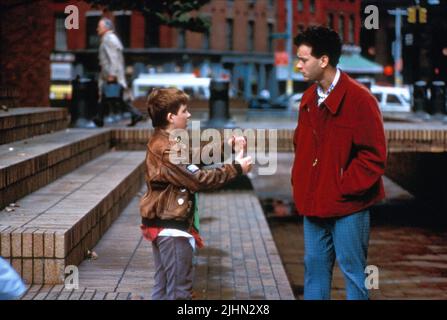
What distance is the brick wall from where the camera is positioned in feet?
56.9

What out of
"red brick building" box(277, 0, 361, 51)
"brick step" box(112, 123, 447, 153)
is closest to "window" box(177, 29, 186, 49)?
"red brick building" box(277, 0, 361, 51)

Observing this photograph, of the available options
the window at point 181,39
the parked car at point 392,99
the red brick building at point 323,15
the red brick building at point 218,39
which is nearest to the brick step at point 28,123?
the parked car at point 392,99

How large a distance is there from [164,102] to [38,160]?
376 centimetres

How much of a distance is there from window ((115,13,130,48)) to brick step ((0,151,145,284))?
53.0 metres

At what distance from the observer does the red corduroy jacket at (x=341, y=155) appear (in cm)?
505

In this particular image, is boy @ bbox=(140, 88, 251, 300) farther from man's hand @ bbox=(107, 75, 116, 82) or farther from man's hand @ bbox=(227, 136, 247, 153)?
man's hand @ bbox=(107, 75, 116, 82)

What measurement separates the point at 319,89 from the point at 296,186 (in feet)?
1.86

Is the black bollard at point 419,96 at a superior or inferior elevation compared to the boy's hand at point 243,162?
superior

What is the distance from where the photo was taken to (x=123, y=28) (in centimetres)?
6303

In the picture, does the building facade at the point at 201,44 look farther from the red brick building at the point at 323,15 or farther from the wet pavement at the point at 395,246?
the wet pavement at the point at 395,246

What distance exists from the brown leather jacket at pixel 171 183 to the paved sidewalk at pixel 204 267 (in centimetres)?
90
